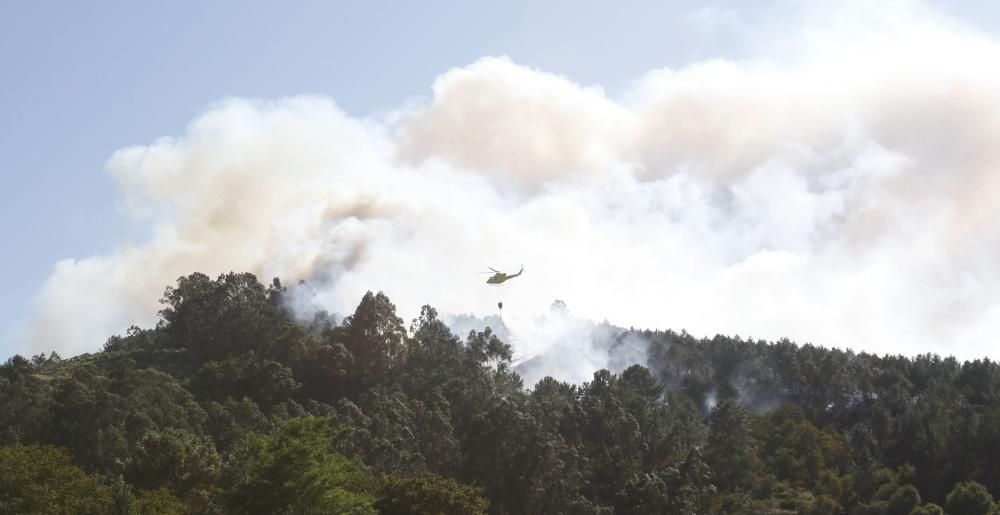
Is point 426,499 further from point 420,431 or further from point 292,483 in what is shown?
point 420,431

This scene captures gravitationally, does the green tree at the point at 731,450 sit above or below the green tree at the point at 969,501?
above

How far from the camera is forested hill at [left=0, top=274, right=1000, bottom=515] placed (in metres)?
78.9

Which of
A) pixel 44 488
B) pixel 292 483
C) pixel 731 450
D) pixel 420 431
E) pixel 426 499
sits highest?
pixel 731 450

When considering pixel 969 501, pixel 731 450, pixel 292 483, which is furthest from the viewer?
pixel 731 450

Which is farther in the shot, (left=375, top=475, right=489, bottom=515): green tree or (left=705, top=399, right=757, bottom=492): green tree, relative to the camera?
(left=705, top=399, right=757, bottom=492): green tree

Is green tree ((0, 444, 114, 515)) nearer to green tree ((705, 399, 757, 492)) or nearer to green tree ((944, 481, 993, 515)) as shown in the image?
green tree ((705, 399, 757, 492))

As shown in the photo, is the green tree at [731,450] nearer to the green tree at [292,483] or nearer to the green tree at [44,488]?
the green tree at [292,483]

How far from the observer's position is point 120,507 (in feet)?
238

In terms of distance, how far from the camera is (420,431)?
372 ft

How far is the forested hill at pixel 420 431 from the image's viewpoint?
7894cm

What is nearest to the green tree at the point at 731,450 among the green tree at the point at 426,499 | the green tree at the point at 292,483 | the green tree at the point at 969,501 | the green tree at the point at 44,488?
the green tree at the point at 969,501

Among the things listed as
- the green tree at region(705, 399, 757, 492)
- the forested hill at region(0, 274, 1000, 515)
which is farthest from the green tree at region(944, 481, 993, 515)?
the green tree at region(705, 399, 757, 492)

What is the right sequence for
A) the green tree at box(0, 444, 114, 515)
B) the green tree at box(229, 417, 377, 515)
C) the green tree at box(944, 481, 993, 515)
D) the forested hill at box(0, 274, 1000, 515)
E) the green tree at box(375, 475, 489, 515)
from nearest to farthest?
the green tree at box(0, 444, 114, 515) → the green tree at box(229, 417, 377, 515) → the forested hill at box(0, 274, 1000, 515) → the green tree at box(375, 475, 489, 515) → the green tree at box(944, 481, 993, 515)

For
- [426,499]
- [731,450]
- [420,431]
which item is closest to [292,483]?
[426,499]
